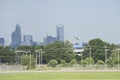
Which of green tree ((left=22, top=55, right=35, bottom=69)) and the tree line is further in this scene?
the tree line

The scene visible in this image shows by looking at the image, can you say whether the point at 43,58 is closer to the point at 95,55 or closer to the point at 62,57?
the point at 62,57

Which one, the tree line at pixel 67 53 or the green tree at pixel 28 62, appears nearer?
the green tree at pixel 28 62

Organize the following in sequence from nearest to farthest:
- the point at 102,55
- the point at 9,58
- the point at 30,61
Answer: the point at 30,61, the point at 102,55, the point at 9,58

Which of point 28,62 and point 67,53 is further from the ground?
point 67,53

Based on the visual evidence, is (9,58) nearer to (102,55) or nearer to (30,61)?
(102,55)

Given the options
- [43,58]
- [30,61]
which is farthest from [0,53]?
[30,61]

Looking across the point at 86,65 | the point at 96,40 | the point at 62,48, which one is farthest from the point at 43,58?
the point at 86,65

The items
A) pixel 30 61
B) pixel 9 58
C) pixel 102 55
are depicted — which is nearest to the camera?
pixel 30 61

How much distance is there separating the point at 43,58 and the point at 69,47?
33.0 ft

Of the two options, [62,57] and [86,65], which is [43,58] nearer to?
[62,57]

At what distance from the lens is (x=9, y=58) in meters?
132

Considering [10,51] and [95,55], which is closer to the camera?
[95,55]

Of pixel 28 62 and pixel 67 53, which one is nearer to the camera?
pixel 28 62

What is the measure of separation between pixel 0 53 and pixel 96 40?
32.8 m
